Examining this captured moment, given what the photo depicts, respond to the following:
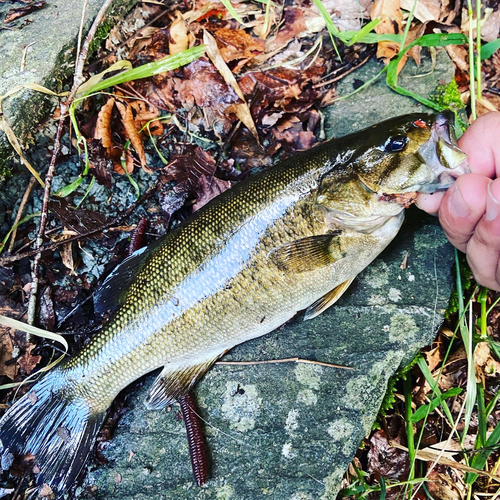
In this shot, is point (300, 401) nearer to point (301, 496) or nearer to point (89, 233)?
point (301, 496)

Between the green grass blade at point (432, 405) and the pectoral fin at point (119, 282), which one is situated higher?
the pectoral fin at point (119, 282)

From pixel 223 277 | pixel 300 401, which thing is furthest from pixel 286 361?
pixel 223 277

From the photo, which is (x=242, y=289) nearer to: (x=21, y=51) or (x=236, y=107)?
(x=236, y=107)

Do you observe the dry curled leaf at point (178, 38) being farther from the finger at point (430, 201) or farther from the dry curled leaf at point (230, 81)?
the finger at point (430, 201)

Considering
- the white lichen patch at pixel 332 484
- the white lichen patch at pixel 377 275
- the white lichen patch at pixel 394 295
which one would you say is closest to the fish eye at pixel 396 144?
the white lichen patch at pixel 377 275

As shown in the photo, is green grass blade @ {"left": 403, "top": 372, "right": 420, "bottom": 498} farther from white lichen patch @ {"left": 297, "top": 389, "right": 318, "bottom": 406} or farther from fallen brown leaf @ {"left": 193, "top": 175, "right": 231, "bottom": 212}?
fallen brown leaf @ {"left": 193, "top": 175, "right": 231, "bottom": 212}

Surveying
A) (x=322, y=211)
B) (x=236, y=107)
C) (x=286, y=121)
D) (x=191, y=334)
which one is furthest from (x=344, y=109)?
(x=191, y=334)
